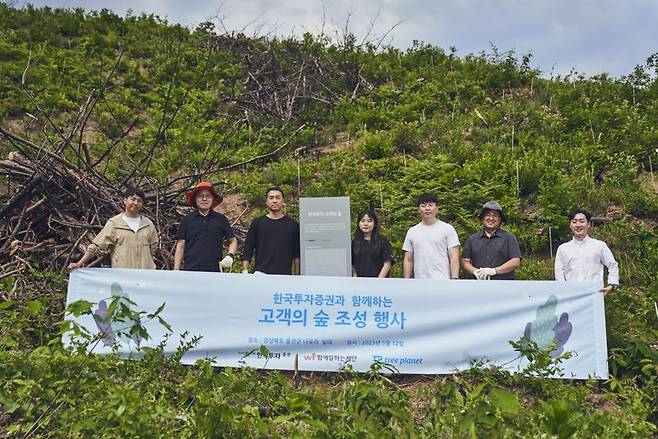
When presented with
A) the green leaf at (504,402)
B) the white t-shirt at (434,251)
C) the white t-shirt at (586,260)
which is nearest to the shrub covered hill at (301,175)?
the green leaf at (504,402)

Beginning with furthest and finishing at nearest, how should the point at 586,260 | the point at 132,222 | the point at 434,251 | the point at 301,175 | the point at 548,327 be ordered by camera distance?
the point at 301,175
the point at 132,222
the point at 434,251
the point at 586,260
the point at 548,327

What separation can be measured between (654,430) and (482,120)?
8.54 metres

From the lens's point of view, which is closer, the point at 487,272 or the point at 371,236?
the point at 487,272

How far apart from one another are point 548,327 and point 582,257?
2.48 ft

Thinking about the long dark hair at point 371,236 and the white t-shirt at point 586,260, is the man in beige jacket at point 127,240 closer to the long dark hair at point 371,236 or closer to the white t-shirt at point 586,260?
the long dark hair at point 371,236

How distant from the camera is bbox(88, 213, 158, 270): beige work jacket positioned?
19.7ft

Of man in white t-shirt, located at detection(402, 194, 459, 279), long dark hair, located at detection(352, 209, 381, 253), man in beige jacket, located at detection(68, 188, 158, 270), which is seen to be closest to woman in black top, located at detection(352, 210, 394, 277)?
long dark hair, located at detection(352, 209, 381, 253)

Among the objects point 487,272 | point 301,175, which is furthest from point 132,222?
point 301,175

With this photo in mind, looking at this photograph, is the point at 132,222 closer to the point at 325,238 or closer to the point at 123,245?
the point at 123,245

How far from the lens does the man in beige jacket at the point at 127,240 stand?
6.02 metres

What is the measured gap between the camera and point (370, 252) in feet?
20.1

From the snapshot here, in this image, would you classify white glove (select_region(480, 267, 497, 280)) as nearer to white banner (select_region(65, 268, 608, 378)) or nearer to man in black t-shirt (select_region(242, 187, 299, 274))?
white banner (select_region(65, 268, 608, 378))

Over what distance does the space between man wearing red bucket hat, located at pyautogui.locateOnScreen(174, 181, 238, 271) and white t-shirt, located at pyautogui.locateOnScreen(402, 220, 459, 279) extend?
1762 millimetres

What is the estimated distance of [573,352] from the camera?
214 inches
